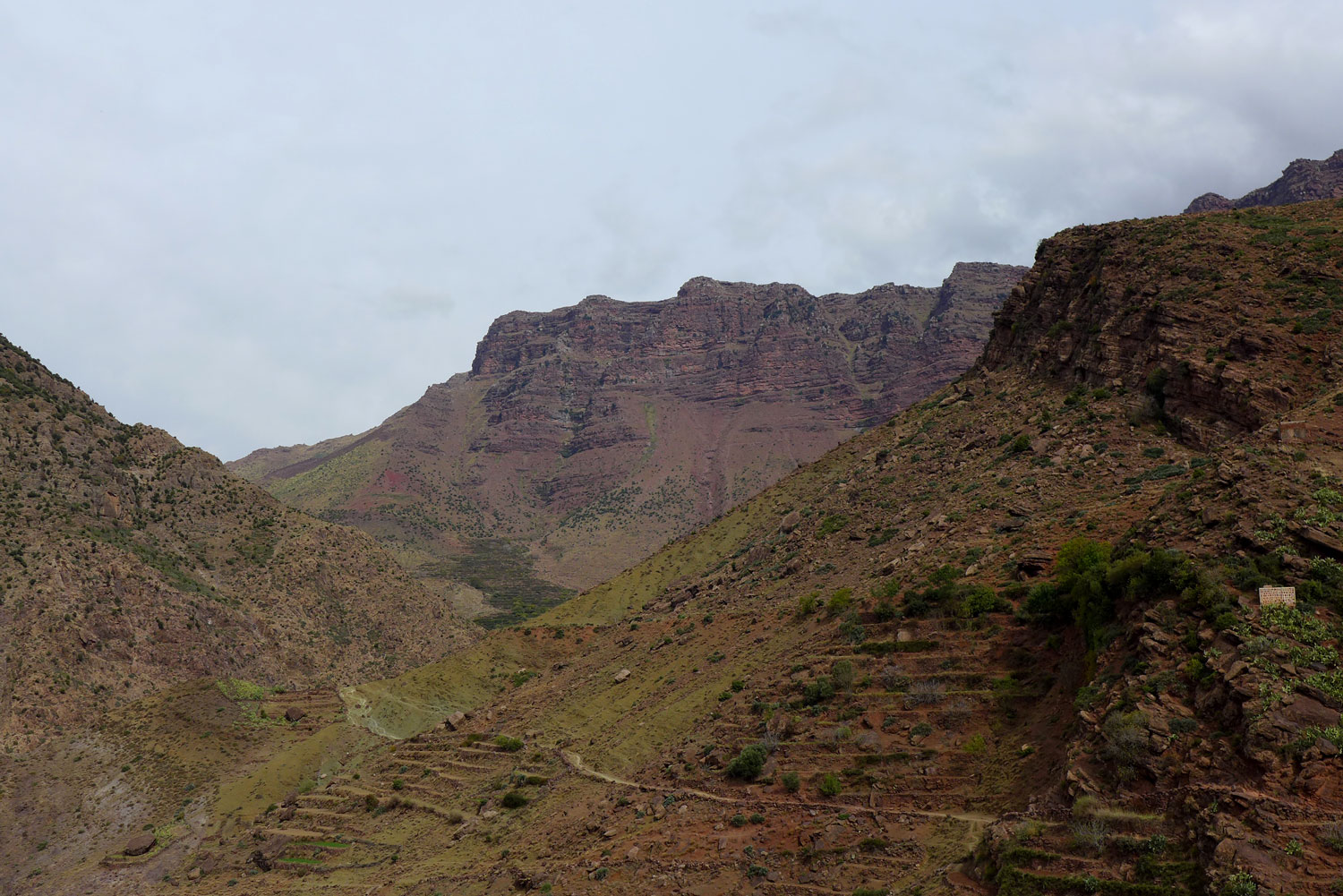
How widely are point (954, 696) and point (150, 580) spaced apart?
6172 cm

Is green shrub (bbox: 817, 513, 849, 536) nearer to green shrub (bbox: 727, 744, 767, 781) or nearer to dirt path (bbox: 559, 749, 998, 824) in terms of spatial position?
dirt path (bbox: 559, 749, 998, 824)

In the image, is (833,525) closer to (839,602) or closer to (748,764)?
(839,602)

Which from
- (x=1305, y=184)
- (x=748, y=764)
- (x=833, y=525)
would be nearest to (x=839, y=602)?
(x=748, y=764)

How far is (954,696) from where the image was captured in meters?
23.0

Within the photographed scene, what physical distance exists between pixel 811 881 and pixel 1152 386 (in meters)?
26.3

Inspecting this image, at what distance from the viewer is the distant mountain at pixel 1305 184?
334 feet

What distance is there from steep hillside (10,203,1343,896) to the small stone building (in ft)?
0.62

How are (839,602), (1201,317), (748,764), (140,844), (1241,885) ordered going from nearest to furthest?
(1241,885) → (748,764) → (839,602) → (1201,317) → (140,844)

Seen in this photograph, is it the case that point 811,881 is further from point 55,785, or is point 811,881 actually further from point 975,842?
point 55,785

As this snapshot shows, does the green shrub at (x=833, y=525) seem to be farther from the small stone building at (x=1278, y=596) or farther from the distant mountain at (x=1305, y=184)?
the distant mountain at (x=1305, y=184)

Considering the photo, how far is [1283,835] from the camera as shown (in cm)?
1248

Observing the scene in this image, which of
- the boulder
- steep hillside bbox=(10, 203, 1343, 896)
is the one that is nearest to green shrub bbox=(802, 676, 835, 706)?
steep hillside bbox=(10, 203, 1343, 896)

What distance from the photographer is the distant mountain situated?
101688 mm

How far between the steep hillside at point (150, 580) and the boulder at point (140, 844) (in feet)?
42.9
